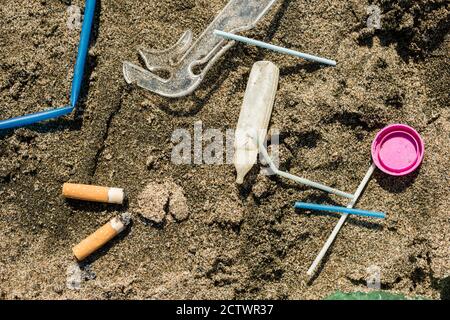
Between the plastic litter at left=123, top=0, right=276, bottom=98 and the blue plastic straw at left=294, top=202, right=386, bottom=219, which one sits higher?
the plastic litter at left=123, top=0, right=276, bottom=98

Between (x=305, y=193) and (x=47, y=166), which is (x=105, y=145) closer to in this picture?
(x=47, y=166)

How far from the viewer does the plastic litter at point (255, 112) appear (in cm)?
277

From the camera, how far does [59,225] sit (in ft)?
9.39

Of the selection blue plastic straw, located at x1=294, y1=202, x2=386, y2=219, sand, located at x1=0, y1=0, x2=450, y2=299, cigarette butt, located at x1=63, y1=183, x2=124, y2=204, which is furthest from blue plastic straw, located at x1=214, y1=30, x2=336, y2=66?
cigarette butt, located at x1=63, y1=183, x2=124, y2=204

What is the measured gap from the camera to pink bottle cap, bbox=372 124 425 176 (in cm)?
279

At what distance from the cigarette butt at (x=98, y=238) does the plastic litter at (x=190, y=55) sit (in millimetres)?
606

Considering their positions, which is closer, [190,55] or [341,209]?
[341,209]

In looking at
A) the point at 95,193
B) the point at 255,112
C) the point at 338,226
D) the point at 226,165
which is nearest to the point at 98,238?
the point at 95,193

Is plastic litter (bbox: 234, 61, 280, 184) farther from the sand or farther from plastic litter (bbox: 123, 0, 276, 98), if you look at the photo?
plastic litter (bbox: 123, 0, 276, 98)

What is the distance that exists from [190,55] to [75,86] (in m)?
0.52

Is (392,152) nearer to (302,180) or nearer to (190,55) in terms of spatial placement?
(302,180)

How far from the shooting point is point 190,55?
2.88m

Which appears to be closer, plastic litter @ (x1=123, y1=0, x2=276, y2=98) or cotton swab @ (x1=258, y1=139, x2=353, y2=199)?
cotton swab @ (x1=258, y1=139, x2=353, y2=199)

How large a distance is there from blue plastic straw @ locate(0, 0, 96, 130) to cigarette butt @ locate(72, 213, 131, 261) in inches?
21.1
